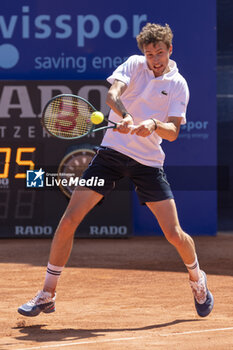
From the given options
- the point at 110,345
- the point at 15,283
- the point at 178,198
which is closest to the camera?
the point at 110,345

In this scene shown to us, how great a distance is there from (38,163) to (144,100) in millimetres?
5654

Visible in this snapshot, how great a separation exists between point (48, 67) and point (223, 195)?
14.3ft

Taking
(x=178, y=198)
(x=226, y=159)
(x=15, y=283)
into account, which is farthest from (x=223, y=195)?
(x=15, y=283)

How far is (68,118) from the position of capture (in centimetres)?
517

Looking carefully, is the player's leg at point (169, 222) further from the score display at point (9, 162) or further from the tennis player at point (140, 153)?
the score display at point (9, 162)

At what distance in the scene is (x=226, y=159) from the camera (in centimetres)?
1355

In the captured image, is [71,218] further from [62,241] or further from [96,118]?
[96,118]

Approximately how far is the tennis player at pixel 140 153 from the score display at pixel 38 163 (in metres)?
5.47

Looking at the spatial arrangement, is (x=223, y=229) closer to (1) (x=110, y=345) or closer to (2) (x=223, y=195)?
(2) (x=223, y=195)

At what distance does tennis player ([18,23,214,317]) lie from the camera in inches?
191

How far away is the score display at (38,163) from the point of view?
1041 centimetres

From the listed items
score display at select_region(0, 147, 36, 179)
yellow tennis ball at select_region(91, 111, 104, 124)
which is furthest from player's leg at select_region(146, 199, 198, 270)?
score display at select_region(0, 147, 36, 179)

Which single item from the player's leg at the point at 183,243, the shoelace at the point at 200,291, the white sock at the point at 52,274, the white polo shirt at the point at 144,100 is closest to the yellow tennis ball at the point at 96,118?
the white polo shirt at the point at 144,100

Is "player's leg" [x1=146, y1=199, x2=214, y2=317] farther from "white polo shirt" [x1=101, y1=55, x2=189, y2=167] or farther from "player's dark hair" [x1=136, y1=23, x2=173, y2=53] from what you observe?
"player's dark hair" [x1=136, y1=23, x2=173, y2=53]
